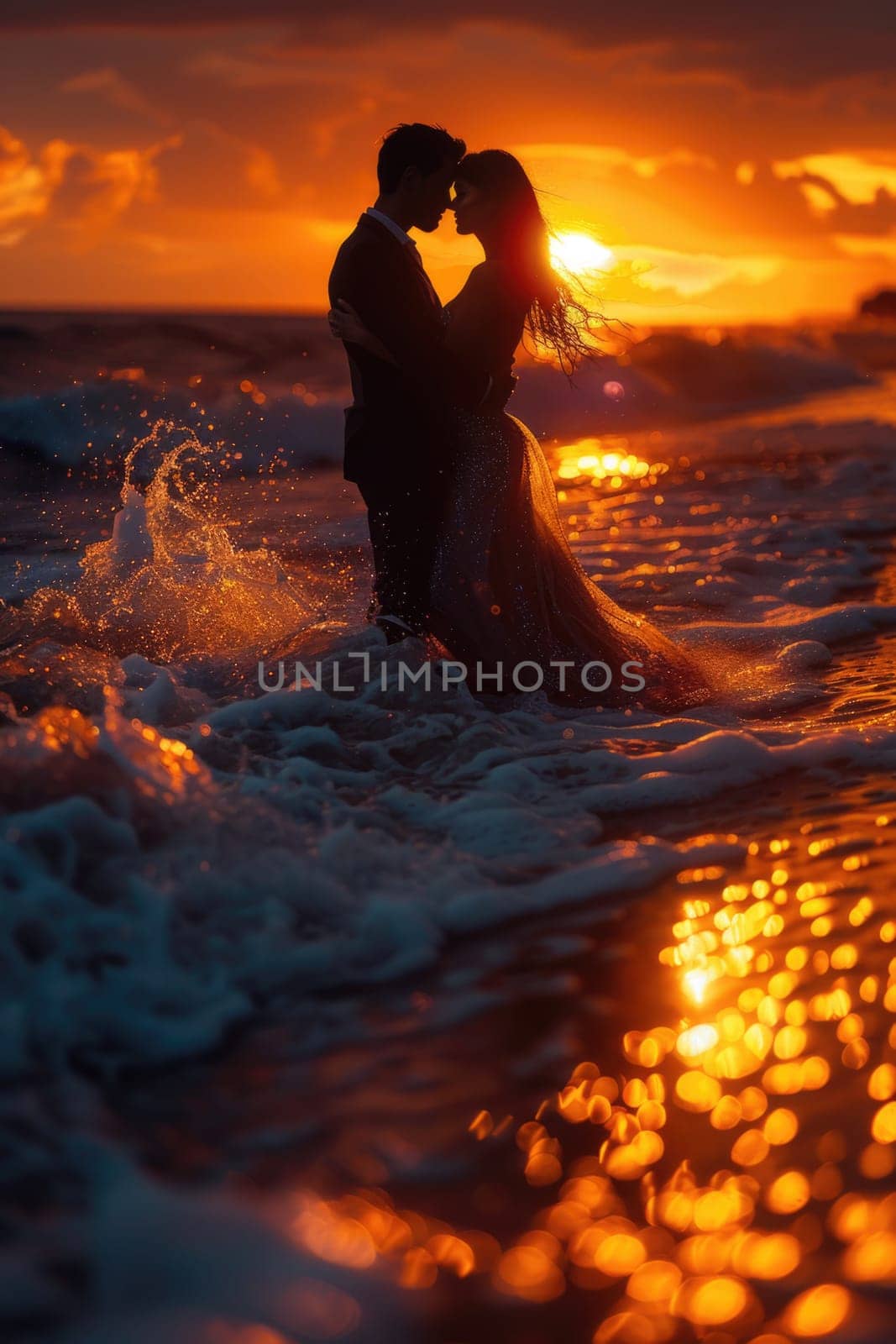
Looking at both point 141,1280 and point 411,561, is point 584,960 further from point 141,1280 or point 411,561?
point 411,561

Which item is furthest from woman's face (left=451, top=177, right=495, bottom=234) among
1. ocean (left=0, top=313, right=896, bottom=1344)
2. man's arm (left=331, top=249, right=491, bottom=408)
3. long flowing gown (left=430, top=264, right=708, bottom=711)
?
ocean (left=0, top=313, right=896, bottom=1344)

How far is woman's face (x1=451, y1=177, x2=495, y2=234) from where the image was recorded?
4.70m

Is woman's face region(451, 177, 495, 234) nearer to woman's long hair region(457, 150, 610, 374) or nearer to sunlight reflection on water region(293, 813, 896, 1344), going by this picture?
woman's long hair region(457, 150, 610, 374)

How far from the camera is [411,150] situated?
15.1ft

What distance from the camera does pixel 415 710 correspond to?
462cm

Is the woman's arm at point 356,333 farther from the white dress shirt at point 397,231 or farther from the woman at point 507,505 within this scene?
the white dress shirt at point 397,231

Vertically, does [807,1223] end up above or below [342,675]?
below

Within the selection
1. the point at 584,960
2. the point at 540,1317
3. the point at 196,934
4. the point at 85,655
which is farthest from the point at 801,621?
the point at 540,1317

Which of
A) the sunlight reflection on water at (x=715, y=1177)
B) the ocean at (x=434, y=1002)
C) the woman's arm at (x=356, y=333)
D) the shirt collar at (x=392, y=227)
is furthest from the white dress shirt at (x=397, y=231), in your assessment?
the sunlight reflection on water at (x=715, y=1177)

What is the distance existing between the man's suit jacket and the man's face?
162mm

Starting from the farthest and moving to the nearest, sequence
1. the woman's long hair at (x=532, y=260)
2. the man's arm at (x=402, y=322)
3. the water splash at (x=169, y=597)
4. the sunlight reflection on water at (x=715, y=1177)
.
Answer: the water splash at (x=169, y=597) < the woman's long hair at (x=532, y=260) < the man's arm at (x=402, y=322) < the sunlight reflection on water at (x=715, y=1177)

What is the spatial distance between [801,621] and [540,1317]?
5206 millimetres

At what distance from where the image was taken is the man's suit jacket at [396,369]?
15.0 feet

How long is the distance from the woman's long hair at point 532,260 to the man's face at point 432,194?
0.06 metres
